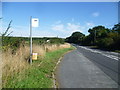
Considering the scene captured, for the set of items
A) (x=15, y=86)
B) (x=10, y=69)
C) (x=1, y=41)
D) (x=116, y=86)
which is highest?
(x=1, y=41)

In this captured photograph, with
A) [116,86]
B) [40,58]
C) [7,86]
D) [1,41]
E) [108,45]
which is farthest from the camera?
[108,45]

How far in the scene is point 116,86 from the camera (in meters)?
5.66

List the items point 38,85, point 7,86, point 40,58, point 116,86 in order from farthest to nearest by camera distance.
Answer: point 40,58, point 116,86, point 38,85, point 7,86

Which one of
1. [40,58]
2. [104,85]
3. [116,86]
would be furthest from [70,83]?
[40,58]

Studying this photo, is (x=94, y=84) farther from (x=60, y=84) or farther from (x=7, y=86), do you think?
(x=7, y=86)

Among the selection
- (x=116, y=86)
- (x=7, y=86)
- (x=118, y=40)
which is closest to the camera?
(x=7, y=86)

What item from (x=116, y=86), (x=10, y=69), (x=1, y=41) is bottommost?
(x=116, y=86)

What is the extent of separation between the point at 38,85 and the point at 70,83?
154cm

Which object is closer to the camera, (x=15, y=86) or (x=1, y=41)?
(x=15, y=86)

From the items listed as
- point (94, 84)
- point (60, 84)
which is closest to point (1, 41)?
point (60, 84)

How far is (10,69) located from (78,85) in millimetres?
2738

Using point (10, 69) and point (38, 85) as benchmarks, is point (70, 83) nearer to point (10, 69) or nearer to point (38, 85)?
point (38, 85)

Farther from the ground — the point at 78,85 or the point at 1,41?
the point at 1,41

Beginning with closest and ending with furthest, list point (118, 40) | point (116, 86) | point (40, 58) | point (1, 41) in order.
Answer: point (116, 86) → point (1, 41) → point (40, 58) → point (118, 40)
